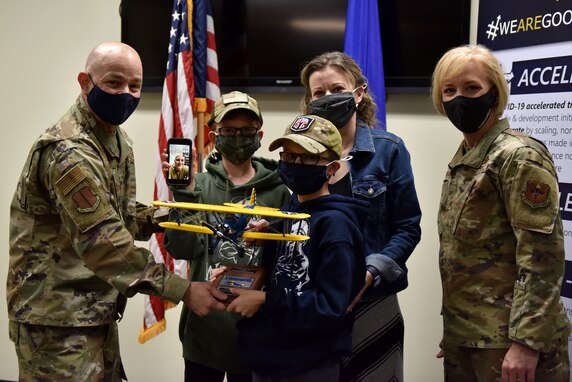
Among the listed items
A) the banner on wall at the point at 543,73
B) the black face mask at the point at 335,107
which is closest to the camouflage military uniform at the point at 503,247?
the black face mask at the point at 335,107

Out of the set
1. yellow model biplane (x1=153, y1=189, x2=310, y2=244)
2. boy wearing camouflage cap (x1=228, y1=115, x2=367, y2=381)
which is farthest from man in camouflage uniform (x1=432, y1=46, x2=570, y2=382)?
yellow model biplane (x1=153, y1=189, x2=310, y2=244)

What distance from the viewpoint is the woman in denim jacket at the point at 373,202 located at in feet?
6.52

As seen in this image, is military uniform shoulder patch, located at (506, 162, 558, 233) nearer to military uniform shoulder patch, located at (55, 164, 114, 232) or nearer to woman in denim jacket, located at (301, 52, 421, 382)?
Answer: woman in denim jacket, located at (301, 52, 421, 382)

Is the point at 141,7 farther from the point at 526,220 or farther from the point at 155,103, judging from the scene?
the point at 526,220

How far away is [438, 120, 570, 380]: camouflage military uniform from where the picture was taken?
1.88 m

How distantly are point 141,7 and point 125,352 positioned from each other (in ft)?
7.20

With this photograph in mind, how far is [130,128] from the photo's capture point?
4.02 meters

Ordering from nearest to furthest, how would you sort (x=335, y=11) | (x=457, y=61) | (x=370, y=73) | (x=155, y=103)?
(x=457, y=61)
(x=370, y=73)
(x=335, y=11)
(x=155, y=103)

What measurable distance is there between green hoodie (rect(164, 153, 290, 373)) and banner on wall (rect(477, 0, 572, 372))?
150cm

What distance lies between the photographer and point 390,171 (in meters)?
2.12

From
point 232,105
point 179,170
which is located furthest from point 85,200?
point 232,105

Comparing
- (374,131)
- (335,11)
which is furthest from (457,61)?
(335,11)

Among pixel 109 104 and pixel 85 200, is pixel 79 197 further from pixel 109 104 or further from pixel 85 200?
pixel 109 104

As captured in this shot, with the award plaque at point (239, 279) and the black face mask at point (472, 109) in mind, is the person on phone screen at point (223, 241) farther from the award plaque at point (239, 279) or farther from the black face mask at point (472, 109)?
the black face mask at point (472, 109)
